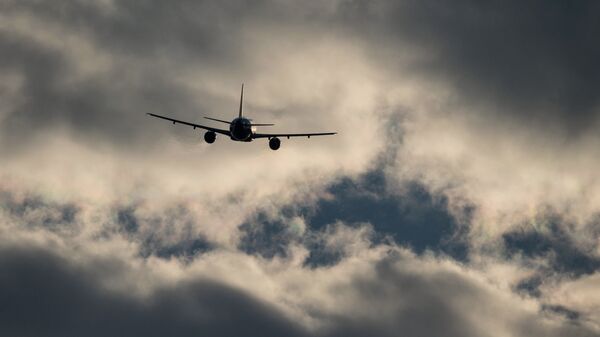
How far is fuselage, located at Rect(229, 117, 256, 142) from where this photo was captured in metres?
168

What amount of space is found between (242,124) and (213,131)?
6063 mm

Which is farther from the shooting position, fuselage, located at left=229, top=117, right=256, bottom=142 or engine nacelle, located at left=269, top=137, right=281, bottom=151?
engine nacelle, located at left=269, top=137, right=281, bottom=151

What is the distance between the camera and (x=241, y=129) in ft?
551

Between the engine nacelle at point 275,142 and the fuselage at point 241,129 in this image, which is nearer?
the fuselage at point 241,129

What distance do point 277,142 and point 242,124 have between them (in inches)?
352

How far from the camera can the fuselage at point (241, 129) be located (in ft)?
551

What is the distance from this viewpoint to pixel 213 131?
17050cm

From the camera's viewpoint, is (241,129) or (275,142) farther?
(275,142)

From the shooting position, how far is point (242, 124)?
16788cm

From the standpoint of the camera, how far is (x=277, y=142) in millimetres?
173750
